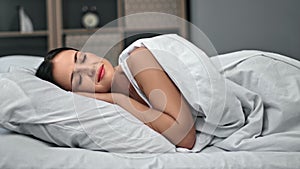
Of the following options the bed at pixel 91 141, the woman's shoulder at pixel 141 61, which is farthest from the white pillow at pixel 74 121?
the woman's shoulder at pixel 141 61

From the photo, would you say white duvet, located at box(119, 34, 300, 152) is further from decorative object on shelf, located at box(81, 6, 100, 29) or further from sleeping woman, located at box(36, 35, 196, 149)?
decorative object on shelf, located at box(81, 6, 100, 29)

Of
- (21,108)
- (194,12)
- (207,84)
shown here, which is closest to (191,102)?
(207,84)

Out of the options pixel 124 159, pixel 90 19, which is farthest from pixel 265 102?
pixel 90 19

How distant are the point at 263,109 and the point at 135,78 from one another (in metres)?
0.35

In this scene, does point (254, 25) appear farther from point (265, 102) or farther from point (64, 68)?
point (64, 68)

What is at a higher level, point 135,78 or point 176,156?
point 135,78

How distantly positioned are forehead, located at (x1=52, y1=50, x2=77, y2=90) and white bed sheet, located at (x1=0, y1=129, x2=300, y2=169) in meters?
0.27

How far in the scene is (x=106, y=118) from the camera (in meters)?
1.08

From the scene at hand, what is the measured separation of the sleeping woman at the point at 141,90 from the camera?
3.64ft

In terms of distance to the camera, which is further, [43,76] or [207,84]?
[43,76]

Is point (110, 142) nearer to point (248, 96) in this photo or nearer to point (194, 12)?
point (248, 96)

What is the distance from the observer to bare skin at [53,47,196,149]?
1.11 metres

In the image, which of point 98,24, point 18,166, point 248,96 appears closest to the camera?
point 18,166

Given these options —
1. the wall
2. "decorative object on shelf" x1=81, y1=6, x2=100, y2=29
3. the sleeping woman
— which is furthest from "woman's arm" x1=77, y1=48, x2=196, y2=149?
"decorative object on shelf" x1=81, y1=6, x2=100, y2=29
